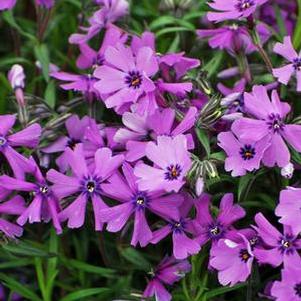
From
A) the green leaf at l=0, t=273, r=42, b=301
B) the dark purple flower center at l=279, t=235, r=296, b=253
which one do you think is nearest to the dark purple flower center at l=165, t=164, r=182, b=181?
the dark purple flower center at l=279, t=235, r=296, b=253

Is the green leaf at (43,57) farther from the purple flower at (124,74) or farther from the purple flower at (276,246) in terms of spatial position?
the purple flower at (276,246)

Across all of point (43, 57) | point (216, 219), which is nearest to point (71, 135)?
point (43, 57)

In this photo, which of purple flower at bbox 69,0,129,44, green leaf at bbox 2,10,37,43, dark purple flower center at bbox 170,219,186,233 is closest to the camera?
dark purple flower center at bbox 170,219,186,233

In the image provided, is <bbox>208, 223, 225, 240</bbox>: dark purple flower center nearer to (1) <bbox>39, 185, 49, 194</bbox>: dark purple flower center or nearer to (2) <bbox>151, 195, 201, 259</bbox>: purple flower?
(2) <bbox>151, 195, 201, 259</bbox>: purple flower

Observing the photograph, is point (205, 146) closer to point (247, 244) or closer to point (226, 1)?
point (247, 244)

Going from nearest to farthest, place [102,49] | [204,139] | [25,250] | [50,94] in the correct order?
[204,139], [25,250], [102,49], [50,94]

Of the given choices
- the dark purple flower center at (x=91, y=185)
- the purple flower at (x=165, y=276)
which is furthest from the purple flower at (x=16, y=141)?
the purple flower at (x=165, y=276)

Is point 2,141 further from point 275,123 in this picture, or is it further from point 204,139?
point 275,123
